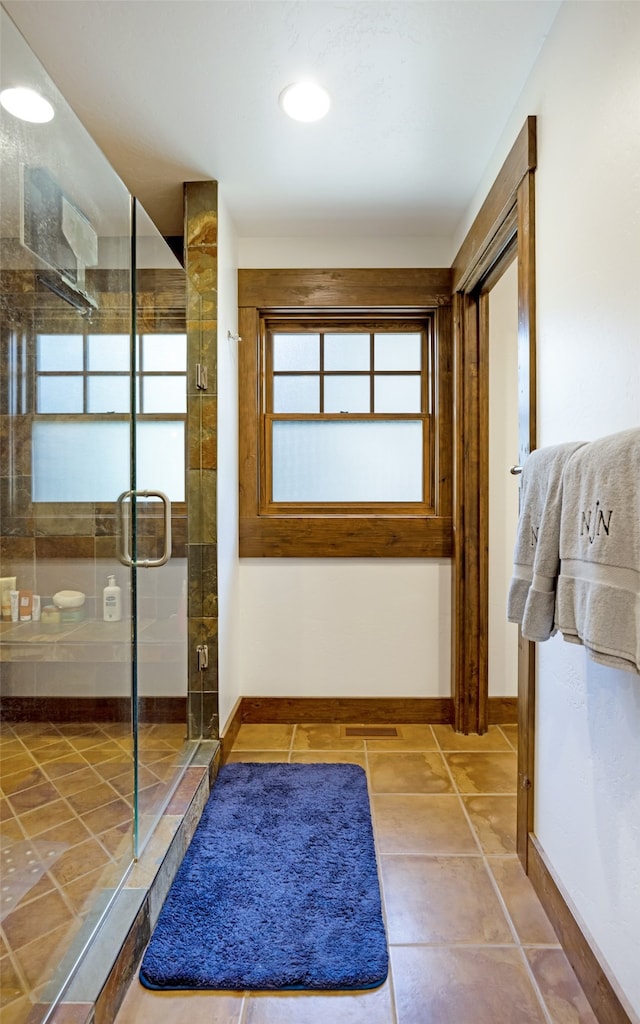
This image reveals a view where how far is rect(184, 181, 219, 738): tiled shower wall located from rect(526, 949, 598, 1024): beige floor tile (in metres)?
1.32

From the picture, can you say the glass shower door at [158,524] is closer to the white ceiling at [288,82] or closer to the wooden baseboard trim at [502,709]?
the white ceiling at [288,82]

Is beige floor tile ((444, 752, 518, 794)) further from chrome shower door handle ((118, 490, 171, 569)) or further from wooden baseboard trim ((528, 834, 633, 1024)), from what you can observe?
chrome shower door handle ((118, 490, 171, 569))

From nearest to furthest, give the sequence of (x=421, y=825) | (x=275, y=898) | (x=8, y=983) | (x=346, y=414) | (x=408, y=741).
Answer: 1. (x=8, y=983)
2. (x=275, y=898)
3. (x=421, y=825)
4. (x=408, y=741)
5. (x=346, y=414)

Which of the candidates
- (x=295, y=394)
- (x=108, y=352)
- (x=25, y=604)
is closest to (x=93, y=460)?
(x=108, y=352)

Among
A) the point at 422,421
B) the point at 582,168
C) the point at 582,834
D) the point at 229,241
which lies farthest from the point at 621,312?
the point at 229,241

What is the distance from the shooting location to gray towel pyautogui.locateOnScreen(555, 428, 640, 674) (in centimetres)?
90

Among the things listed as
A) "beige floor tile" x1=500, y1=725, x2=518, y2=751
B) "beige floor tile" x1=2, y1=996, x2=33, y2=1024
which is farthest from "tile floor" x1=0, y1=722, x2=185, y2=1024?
"beige floor tile" x1=500, y1=725, x2=518, y2=751

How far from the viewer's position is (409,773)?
2.16m

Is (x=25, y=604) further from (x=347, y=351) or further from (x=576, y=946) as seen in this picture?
(x=347, y=351)

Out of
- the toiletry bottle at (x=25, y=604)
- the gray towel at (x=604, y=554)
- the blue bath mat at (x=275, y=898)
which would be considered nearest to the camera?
the gray towel at (x=604, y=554)

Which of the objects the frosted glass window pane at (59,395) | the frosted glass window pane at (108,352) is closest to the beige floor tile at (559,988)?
the frosted glass window pane at (59,395)

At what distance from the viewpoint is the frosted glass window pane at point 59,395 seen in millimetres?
1079

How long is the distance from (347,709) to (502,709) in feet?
2.46

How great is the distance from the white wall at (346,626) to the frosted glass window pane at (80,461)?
131 centimetres
